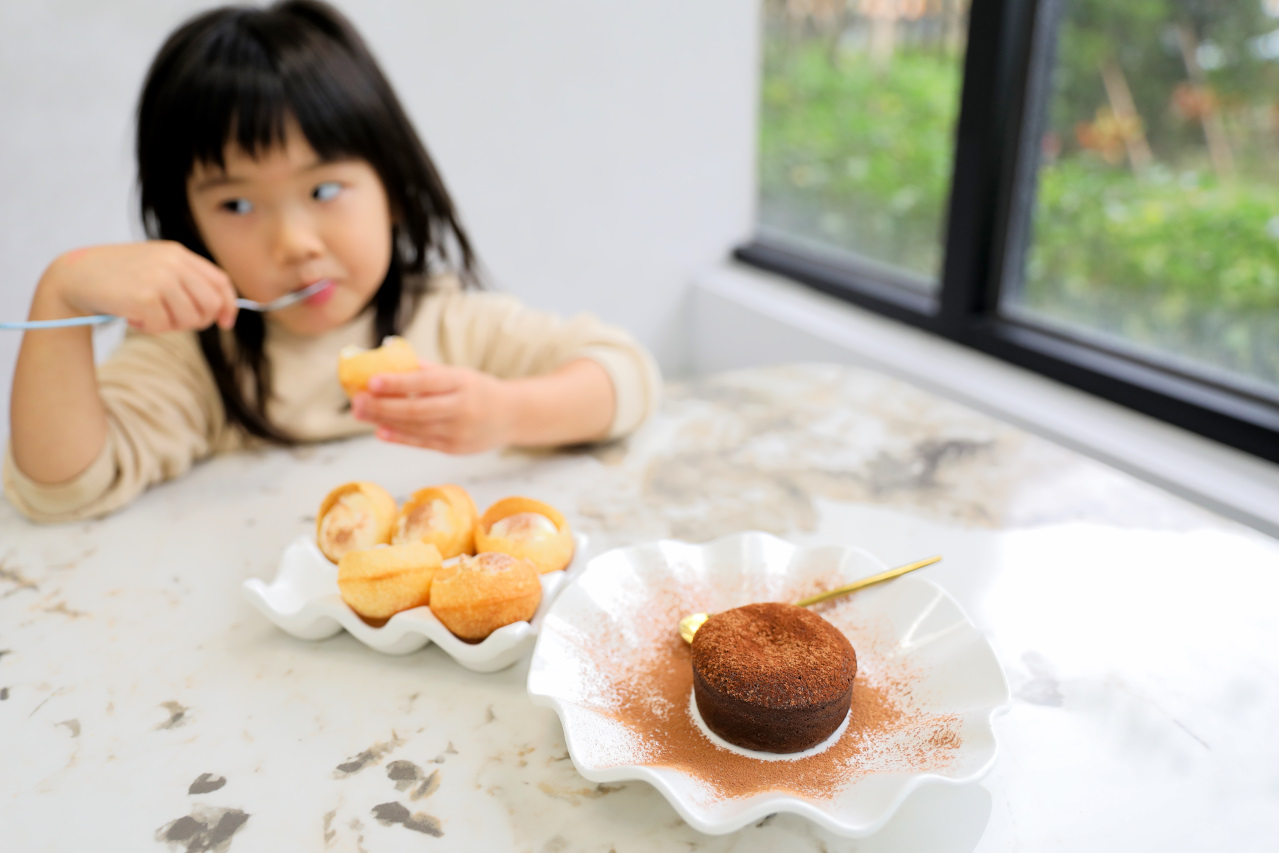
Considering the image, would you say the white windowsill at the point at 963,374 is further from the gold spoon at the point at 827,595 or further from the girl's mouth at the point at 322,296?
the girl's mouth at the point at 322,296

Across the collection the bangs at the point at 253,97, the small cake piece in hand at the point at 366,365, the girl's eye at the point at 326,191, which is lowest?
the small cake piece in hand at the point at 366,365

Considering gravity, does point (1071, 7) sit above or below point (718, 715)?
above

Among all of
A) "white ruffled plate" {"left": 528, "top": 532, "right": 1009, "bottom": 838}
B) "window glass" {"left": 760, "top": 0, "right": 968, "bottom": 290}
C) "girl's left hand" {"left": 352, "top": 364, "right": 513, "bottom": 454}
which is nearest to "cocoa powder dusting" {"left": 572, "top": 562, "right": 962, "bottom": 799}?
"white ruffled plate" {"left": 528, "top": 532, "right": 1009, "bottom": 838}

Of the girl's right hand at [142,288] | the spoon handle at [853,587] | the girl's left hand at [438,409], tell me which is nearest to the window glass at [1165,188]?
the spoon handle at [853,587]

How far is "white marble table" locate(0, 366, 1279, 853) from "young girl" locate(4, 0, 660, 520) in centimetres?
6

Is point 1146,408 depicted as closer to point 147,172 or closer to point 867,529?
point 867,529

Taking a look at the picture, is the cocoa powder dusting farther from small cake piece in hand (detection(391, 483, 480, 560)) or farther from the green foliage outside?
the green foliage outside

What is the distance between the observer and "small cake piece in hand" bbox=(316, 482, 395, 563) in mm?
632

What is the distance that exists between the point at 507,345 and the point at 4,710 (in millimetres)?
677

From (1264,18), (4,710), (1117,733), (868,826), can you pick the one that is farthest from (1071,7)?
(4,710)

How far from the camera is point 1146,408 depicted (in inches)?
46.7

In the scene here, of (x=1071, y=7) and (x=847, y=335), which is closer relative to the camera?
(x=1071, y=7)

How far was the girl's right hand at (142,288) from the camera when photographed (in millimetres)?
774

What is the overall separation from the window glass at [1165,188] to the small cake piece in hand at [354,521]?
112cm
